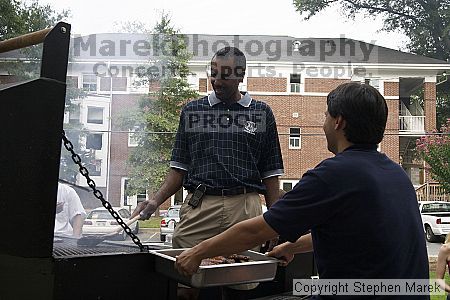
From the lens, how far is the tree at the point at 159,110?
426 inches

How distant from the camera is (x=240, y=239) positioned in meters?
1.39

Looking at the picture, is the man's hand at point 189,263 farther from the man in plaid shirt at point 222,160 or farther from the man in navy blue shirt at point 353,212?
the man in plaid shirt at point 222,160

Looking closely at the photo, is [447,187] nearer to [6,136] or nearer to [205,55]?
[205,55]

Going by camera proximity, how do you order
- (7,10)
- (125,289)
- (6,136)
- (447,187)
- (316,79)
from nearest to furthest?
(6,136) → (125,289) → (7,10) → (447,187) → (316,79)

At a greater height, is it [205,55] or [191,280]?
[205,55]

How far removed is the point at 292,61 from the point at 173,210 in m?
7.06

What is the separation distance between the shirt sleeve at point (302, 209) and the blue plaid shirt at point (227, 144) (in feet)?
2.79

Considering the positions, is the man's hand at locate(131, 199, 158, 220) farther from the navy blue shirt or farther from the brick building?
the brick building

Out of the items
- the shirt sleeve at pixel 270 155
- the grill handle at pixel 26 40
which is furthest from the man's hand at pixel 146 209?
the grill handle at pixel 26 40

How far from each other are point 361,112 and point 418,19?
1727 cm

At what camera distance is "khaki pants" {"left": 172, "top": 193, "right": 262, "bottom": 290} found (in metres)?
2.15

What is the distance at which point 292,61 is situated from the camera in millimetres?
15656

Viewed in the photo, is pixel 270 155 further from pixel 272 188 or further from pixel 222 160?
pixel 222 160

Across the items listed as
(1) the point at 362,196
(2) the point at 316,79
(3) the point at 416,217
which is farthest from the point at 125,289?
(2) the point at 316,79
